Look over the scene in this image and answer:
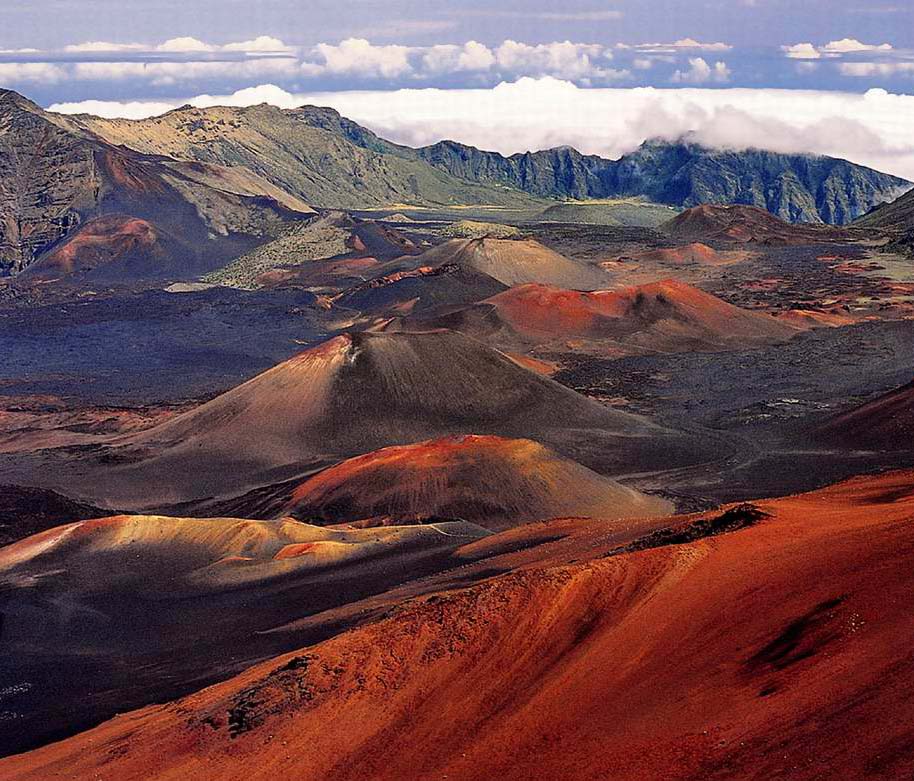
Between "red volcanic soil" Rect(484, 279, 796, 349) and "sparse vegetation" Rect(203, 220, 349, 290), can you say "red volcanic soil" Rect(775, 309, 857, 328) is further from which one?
"sparse vegetation" Rect(203, 220, 349, 290)

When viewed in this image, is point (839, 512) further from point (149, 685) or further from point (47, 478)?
point (47, 478)

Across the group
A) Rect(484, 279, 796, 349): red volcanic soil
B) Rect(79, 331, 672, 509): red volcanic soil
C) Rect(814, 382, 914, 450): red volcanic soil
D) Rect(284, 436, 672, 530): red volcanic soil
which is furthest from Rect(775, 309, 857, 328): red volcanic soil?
Rect(284, 436, 672, 530): red volcanic soil

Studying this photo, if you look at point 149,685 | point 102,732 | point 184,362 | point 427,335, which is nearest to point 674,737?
point 102,732

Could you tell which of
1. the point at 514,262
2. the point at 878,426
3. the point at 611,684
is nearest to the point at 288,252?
the point at 514,262

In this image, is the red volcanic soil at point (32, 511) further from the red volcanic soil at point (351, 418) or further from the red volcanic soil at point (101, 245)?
the red volcanic soil at point (101, 245)

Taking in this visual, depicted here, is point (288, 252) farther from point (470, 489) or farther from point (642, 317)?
point (470, 489)

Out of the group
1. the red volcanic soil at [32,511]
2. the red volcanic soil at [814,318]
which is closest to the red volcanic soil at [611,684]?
the red volcanic soil at [32,511]
